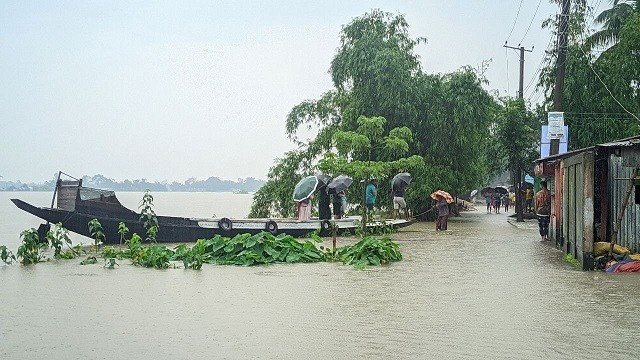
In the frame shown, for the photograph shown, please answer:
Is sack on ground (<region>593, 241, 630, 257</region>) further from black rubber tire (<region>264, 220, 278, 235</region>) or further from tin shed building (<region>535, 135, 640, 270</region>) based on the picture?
black rubber tire (<region>264, 220, 278, 235</region>)

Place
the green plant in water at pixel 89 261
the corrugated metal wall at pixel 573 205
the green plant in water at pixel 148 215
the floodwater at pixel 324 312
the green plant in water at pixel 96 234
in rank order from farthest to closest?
the green plant in water at pixel 148 215 < the green plant in water at pixel 96 234 < the green plant in water at pixel 89 261 < the corrugated metal wall at pixel 573 205 < the floodwater at pixel 324 312

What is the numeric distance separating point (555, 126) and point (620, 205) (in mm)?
9099

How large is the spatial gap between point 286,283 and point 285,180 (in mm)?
20640

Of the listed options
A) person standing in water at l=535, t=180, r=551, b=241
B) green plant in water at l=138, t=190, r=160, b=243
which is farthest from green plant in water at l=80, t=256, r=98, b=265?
person standing in water at l=535, t=180, r=551, b=241

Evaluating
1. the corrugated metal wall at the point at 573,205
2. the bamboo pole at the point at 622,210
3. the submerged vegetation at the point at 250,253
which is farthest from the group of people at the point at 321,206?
the bamboo pole at the point at 622,210

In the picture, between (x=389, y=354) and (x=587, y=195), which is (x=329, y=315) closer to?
(x=389, y=354)

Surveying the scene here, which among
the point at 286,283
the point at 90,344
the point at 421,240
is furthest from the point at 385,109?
the point at 90,344

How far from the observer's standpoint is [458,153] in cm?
3319

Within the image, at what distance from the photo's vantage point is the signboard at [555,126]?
943 inches

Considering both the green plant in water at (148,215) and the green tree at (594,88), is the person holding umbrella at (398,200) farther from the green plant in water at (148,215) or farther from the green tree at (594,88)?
the green plant in water at (148,215)

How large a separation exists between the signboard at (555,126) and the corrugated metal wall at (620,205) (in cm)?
838

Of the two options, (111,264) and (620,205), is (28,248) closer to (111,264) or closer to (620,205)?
(111,264)

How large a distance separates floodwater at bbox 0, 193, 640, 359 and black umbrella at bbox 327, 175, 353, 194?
339 inches

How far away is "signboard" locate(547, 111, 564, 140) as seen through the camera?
2395cm
